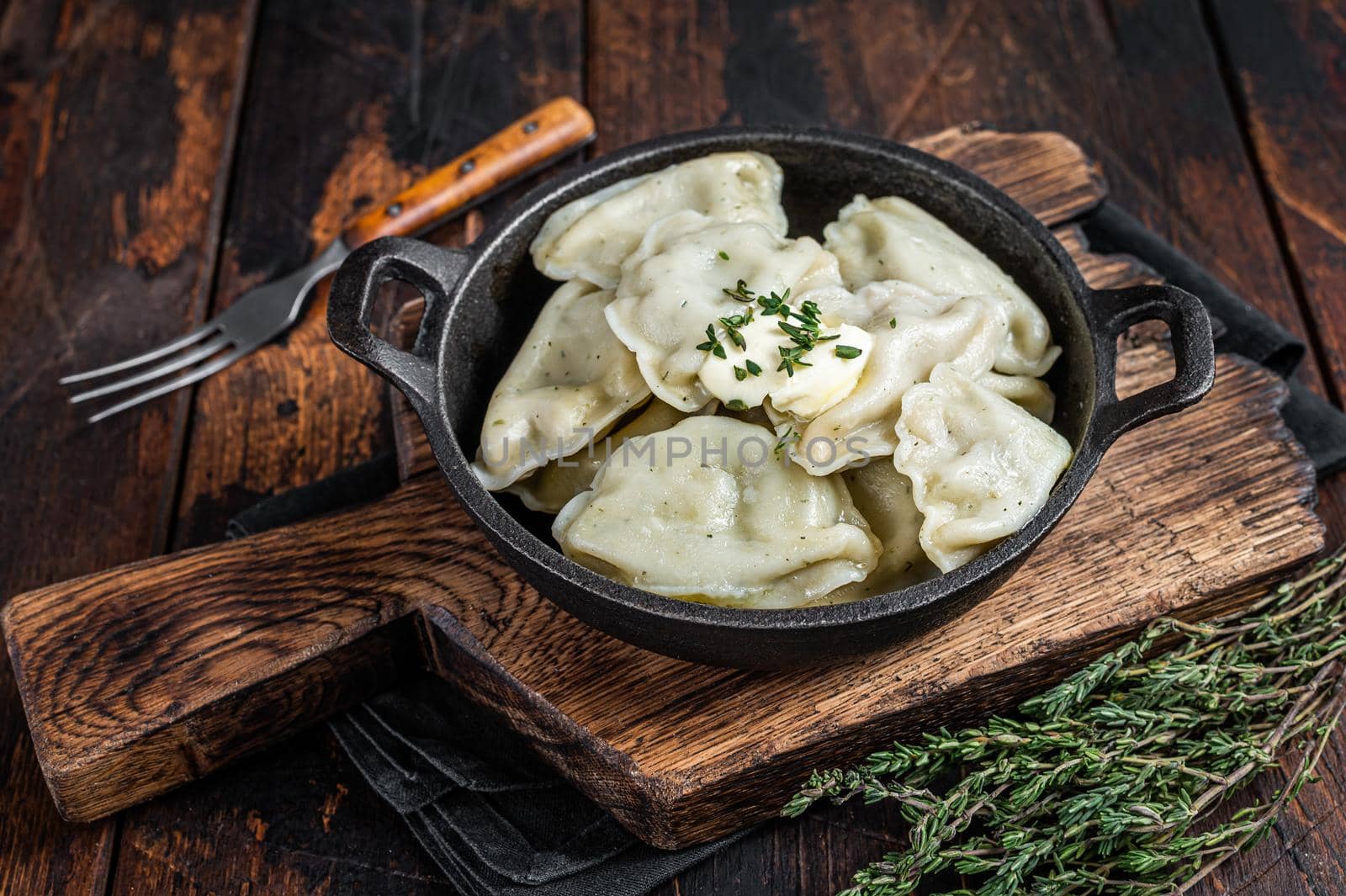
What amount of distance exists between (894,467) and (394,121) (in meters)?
2.41

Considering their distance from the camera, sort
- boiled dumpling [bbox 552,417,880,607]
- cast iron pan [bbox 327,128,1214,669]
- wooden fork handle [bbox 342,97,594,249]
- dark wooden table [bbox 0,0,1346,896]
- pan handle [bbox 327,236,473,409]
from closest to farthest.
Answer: cast iron pan [bbox 327,128,1214,669]
boiled dumpling [bbox 552,417,880,607]
pan handle [bbox 327,236,473,409]
dark wooden table [bbox 0,0,1346,896]
wooden fork handle [bbox 342,97,594,249]

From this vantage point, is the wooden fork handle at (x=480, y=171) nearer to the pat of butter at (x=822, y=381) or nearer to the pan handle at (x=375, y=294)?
the pan handle at (x=375, y=294)

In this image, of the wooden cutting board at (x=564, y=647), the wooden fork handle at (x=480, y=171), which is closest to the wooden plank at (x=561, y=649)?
the wooden cutting board at (x=564, y=647)

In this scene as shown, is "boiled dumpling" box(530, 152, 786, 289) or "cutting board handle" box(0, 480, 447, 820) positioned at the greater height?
"boiled dumpling" box(530, 152, 786, 289)

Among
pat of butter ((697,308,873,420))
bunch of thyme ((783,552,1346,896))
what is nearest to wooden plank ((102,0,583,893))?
bunch of thyme ((783,552,1346,896))

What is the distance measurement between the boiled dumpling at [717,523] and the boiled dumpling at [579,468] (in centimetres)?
12

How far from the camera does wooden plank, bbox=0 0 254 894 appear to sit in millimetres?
2872

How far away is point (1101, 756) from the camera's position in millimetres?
2336

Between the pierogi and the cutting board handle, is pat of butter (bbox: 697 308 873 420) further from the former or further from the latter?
the cutting board handle

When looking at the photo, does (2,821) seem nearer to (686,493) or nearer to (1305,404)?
(686,493)

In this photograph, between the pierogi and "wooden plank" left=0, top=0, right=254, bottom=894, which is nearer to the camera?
the pierogi

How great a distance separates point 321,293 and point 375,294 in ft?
3.94

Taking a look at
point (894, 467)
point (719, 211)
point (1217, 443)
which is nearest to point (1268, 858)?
point (1217, 443)

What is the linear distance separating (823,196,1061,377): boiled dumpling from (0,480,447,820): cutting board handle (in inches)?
43.4
